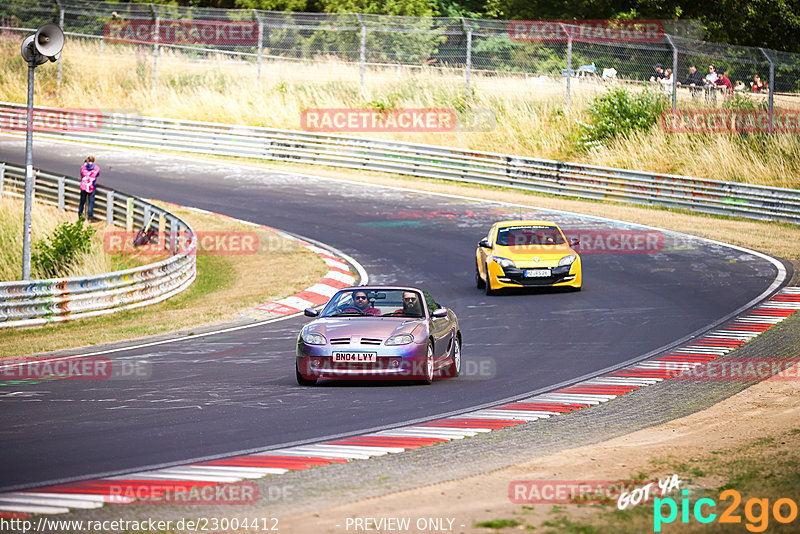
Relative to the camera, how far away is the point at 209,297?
2228 centimetres

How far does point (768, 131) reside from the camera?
3306 cm

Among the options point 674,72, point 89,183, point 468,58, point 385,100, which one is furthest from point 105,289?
point 385,100

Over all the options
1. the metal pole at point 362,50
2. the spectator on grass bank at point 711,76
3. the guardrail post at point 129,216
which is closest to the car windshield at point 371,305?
the guardrail post at point 129,216

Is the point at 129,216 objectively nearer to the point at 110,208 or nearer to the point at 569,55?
the point at 110,208

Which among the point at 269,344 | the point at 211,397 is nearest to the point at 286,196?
the point at 269,344

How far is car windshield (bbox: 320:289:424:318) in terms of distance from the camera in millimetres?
13484

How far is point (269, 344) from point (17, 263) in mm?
10269

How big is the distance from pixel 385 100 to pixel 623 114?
30.2 ft

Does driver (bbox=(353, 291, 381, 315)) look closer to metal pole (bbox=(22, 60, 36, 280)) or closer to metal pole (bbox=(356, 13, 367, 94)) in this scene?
metal pole (bbox=(22, 60, 36, 280))

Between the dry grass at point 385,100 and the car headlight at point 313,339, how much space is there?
22461mm

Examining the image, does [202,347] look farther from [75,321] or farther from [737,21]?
[737,21]

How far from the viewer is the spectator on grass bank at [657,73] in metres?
33.8

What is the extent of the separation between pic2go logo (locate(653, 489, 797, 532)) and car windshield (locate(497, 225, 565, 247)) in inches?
561

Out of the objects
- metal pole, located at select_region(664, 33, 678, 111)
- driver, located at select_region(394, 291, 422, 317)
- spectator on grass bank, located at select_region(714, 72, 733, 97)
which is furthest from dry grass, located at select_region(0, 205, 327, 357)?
spectator on grass bank, located at select_region(714, 72, 733, 97)
